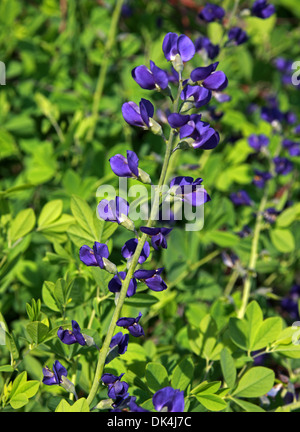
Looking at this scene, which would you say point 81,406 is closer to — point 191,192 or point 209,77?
point 191,192

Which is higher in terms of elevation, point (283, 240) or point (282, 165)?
point (282, 165)

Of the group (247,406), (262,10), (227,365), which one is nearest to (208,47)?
(262,10)

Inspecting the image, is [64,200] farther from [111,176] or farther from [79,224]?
[79,224]

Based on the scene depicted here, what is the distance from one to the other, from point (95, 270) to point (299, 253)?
1150 millimetres

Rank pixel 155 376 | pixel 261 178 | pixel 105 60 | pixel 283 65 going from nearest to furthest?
pixel 155 376 < pixel 261 178 < pixel 105 60 < pixel 283 65

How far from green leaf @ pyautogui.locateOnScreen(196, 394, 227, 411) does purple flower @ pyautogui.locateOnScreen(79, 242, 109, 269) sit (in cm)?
48

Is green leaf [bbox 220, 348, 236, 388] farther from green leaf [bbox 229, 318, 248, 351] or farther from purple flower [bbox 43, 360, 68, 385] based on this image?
purple flower [bbox 43, 360, 68, 385]

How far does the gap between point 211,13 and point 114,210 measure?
1.16m

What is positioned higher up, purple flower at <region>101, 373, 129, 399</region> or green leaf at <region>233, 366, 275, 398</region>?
purple flower at <region>101, 373, 129, 399</region>

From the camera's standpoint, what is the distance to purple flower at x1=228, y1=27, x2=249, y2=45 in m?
1.98

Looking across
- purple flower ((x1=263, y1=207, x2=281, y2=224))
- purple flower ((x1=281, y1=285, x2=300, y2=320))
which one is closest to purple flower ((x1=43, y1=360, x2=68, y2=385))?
purple flower ((x1=263, y1=207, x2=281, y2=224))

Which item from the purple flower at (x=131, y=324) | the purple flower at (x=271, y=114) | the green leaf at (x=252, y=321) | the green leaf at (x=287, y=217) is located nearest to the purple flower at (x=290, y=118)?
the purple flower at (x=271, y=114)

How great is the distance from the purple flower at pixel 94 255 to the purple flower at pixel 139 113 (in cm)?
31

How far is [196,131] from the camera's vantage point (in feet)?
3.97
